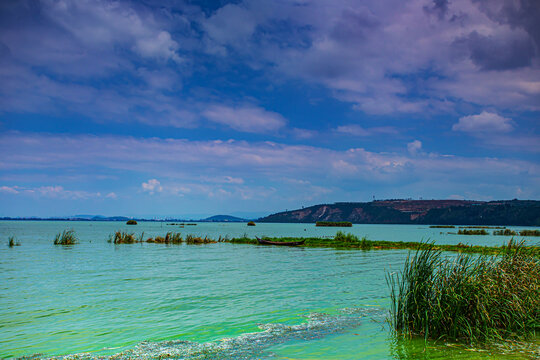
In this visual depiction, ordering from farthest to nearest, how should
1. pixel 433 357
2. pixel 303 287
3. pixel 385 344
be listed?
pixel 303 287, pixel 385 344, pixel 433 357

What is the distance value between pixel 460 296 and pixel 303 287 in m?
11.0

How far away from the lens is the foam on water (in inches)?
384

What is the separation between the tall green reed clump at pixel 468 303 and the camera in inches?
406

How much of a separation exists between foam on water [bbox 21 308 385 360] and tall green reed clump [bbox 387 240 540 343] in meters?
2.40

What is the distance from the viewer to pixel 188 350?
10.2m

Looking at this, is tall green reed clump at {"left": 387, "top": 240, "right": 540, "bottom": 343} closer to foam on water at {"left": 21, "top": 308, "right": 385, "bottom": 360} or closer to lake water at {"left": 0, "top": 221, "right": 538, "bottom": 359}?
lake water at {"left": 0, "top": 221, "right": 538, "bottom": 359}

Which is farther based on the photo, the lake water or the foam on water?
the lake water

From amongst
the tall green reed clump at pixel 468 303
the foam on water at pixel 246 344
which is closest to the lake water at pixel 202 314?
the foam on water at pixel 246 344

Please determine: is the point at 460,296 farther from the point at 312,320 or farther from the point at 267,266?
the point at 267,266

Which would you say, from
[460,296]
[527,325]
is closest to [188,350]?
[460,296]

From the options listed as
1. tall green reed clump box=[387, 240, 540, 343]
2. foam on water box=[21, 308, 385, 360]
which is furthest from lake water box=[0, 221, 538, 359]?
tall green reed clump box=[387, 240, 540, 343]

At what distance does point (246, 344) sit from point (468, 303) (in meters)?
6.34

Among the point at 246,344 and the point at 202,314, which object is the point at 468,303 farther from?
the point at 202,314

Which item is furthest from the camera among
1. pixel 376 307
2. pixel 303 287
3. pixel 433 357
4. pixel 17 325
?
pixel 303 287
